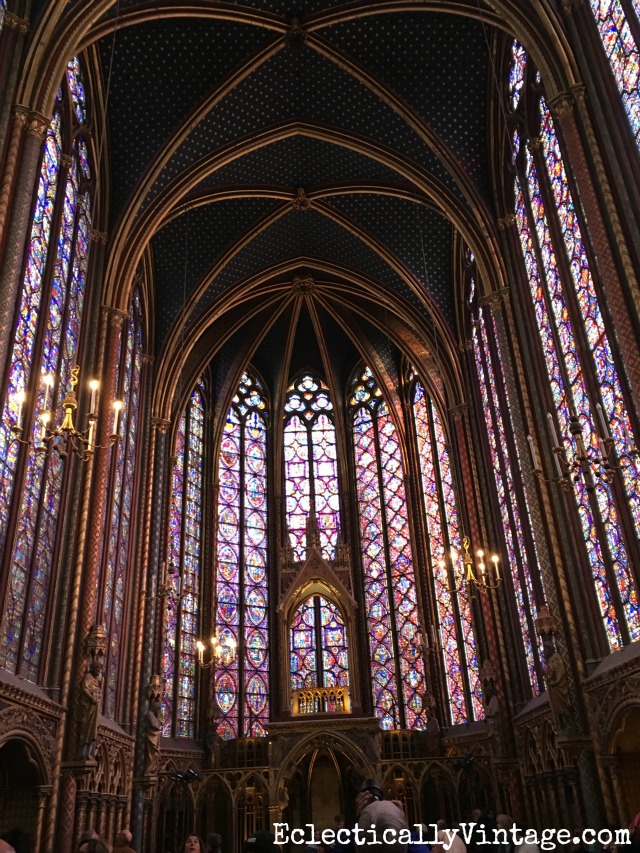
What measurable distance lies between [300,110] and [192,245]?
494 cm

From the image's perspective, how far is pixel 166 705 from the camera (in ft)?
65.9

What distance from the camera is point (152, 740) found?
17016mm

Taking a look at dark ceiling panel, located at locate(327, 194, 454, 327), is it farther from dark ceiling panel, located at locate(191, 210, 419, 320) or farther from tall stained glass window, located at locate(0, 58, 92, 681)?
tall stained glass window, located at locate(0, 58, 92, 681)

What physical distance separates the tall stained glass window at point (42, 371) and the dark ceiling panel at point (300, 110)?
2.99m

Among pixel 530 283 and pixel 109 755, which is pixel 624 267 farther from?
pixel 109 755

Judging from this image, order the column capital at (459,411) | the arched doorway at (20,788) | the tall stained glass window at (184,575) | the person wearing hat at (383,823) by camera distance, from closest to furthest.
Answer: the person wearing hat at (383,823), the arched doorway at (20,788), the tall stained glass window at (184,575), the column capital at (459,411)

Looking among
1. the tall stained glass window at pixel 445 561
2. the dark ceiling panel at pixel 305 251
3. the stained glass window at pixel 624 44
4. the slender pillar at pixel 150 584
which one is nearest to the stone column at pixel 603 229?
the stained glass window at pixel 624 44

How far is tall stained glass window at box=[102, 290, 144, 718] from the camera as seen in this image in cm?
1619

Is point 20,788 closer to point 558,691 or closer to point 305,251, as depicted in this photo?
point 558,691

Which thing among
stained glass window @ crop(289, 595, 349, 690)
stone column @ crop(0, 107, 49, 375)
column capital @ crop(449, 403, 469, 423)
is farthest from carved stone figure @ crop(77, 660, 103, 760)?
column capital @ crop(449, 403, 469, 423)

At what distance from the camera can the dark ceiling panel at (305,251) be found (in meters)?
22.6

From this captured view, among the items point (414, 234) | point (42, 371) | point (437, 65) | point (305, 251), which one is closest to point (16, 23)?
point (42, 371)

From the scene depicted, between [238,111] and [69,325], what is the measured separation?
698 cm

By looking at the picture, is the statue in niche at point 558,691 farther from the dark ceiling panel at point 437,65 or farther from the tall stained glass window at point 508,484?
the dark ceiling panel at point 437,65
